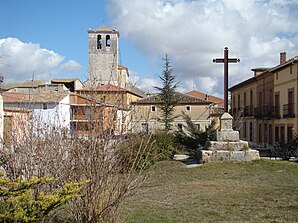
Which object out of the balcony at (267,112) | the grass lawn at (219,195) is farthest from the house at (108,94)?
the balcony at (267,112)

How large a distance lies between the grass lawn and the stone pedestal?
55 centimetres

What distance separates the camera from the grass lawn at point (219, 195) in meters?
5.99

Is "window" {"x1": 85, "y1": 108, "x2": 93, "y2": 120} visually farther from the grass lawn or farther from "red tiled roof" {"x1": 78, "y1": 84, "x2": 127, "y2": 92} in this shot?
the grass lawn

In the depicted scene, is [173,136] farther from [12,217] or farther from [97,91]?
[12,217]

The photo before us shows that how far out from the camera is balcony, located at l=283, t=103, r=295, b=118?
25513mm

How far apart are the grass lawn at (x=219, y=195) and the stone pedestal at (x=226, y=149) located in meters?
0.55

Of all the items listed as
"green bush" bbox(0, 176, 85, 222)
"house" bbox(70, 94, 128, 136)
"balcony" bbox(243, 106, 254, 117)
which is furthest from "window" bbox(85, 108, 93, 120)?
"balcony" bbox(243, 106, 254, 117)

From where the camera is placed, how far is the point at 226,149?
522 inches

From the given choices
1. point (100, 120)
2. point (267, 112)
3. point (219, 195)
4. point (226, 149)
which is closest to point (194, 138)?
point (226, 149)

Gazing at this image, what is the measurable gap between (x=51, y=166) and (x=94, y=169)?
770mm

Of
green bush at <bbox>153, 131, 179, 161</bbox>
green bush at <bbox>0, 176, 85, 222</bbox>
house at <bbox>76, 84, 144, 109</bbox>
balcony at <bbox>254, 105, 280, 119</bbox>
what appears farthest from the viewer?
balcony at <bbox>254, 105, 280, 119</bbox>

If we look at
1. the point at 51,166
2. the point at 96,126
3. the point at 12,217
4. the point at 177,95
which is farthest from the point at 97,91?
the point at 177,95

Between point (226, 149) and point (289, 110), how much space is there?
1485 centimetres

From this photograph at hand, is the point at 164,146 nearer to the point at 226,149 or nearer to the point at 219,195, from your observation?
the point at 226,149
